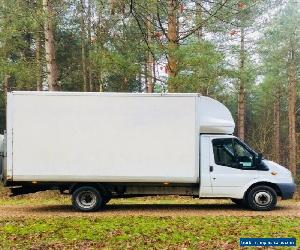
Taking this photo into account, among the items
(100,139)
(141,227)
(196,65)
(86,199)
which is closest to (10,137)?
(100,139)

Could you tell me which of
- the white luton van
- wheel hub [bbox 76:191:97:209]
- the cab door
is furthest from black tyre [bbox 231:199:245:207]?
wheel hub [bbox 76:191:97:209]

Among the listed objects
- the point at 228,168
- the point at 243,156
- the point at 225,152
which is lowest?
the point at 228,168

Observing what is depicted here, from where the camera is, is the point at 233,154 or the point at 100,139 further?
the point at 233,154

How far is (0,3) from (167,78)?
438 inches

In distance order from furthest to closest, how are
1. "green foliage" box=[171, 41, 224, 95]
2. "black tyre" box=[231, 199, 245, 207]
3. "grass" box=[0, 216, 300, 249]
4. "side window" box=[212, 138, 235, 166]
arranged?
"green foliage" box=[171, 41, 224, 95], "black tyre" box=[231, 199, 245, 207], "side window" box=[212, 138, 235, 166], "grass" box=[0, 216, 300, 249]

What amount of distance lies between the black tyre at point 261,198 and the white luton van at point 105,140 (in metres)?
1.22

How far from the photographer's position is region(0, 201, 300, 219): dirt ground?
1354 centimetres

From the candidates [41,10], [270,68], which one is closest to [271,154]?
[270,68]

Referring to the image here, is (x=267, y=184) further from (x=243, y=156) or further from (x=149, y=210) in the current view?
(x=149, y=210)

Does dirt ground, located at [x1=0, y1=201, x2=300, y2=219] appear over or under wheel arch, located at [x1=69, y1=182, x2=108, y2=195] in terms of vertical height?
under

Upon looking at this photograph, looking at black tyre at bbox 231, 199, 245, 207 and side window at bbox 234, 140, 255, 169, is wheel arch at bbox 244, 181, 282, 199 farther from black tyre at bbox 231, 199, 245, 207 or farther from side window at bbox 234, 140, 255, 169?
black tyre at bbox 231, 199, 245, 207

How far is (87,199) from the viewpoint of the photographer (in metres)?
14.0

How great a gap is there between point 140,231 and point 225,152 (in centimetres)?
424

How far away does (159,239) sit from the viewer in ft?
32.8
